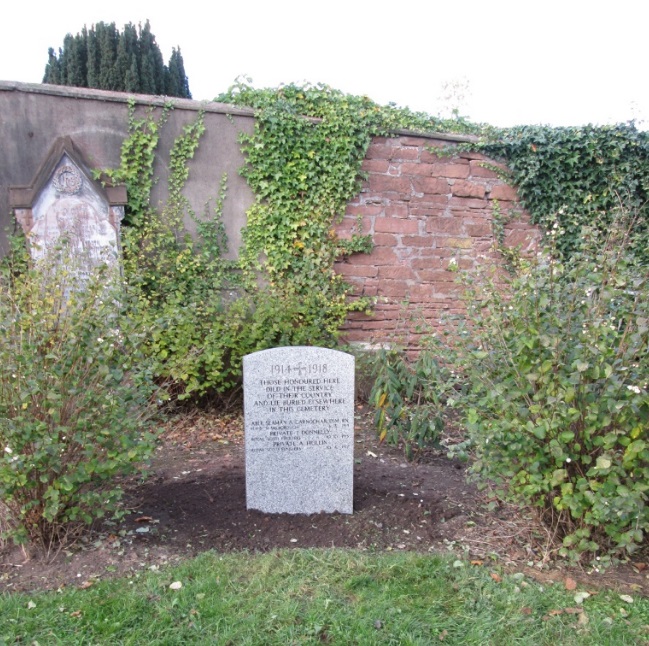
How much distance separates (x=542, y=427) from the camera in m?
2.88

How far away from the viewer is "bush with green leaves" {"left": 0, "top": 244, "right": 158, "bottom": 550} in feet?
9.58

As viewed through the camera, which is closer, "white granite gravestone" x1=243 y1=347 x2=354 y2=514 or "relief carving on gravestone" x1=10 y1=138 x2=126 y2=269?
"white granite gravestone" x1=243 y1=347 x2=354 y2=514

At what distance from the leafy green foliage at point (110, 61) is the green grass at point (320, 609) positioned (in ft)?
32.3

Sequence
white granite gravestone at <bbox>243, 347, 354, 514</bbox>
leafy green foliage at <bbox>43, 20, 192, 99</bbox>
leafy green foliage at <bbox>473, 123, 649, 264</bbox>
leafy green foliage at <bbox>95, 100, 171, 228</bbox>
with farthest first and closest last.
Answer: leafy green foliage at <bbox>43, 20, 192, 99</bbox>, leafy green foliage at <bbox>473, 123, 649, 264</bbox>, leafy green foliage at <bbox>95, 100, 171, 228</bbox>, white granite gravestone at <bbox>243, 347, 354, 514</bbox>

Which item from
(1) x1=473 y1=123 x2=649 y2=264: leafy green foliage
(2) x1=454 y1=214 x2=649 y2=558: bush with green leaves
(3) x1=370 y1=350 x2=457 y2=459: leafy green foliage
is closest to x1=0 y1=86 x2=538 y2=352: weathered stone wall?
(1) x1=473 y1=123 x2=649 y2=264: leafy green foliage

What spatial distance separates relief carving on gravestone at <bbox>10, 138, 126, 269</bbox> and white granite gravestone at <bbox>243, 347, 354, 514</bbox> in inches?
114

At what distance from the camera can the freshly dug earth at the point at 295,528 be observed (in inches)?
123

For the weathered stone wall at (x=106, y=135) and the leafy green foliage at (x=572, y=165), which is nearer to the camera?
the weathered stone wall at (x=106, y=135)

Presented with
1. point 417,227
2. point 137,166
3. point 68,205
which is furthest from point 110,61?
point 417,227

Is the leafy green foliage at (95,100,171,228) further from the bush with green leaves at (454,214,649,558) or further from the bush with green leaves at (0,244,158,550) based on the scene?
the bush with green leaves at (454,214,649,558)

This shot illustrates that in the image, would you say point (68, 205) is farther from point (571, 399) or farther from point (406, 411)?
point (571, 399)

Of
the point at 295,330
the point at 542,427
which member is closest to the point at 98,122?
the point at 295,330

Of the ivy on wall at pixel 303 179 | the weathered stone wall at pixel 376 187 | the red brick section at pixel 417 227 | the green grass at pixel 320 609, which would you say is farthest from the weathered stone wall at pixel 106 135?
the green grass at pixel 320 609

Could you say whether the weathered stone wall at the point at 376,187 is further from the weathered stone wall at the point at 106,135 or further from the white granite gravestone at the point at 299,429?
the white granite gravestone at the point at 299,429
